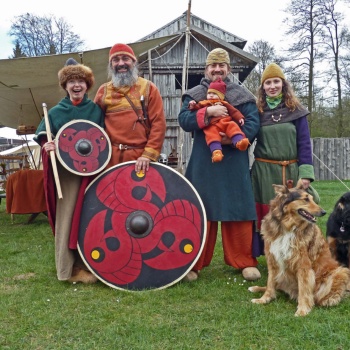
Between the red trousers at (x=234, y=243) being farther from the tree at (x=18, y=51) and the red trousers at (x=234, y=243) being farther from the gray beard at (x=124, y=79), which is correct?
the tree at (x=18, y=51)

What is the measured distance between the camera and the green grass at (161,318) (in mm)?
2305

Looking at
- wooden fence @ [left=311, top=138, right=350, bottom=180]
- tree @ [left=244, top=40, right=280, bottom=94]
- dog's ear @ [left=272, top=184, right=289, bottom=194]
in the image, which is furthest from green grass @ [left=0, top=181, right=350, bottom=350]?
tree @ [left=244, top=40, right=280, bottom=94]

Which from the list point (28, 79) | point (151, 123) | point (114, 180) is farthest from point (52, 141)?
point (28, 79)

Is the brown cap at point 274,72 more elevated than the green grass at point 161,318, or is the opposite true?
the brown cap at point 274,72

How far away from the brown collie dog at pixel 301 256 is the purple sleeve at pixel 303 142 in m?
0.57

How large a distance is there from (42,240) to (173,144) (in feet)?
25.1

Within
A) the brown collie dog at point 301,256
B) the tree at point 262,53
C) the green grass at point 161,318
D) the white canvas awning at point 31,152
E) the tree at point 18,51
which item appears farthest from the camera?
the tree at point 18,51

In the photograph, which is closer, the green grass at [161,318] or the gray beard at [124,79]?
the green grass at [161,318]

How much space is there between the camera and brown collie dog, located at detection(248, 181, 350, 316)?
109 inches

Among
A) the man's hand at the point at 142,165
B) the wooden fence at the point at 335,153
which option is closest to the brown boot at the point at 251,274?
the man's hand at the point at 142,165

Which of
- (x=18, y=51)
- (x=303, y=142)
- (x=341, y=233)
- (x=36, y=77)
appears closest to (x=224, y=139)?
(x=303, y=142)

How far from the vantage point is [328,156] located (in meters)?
15.4

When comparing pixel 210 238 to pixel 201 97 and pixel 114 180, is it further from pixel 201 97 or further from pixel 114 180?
pixel 201 97

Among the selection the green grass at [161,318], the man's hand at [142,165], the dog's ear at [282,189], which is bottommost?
the green grass at [161,318]
